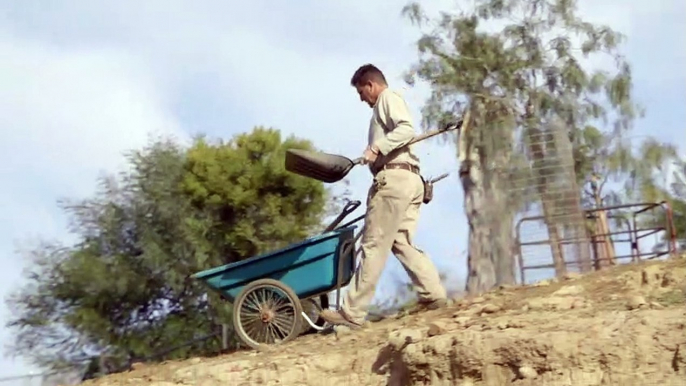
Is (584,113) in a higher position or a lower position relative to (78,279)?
higher

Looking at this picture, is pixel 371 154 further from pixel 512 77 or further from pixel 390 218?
pixel 512 77

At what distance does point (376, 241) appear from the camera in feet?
Answer: 26.3

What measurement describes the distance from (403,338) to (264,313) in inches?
82.8

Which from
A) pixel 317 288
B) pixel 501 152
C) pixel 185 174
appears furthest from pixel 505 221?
pixel 185 174

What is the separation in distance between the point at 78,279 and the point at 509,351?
17.0 metres

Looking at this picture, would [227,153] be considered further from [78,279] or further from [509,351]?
[509,351]

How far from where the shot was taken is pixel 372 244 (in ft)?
26.3

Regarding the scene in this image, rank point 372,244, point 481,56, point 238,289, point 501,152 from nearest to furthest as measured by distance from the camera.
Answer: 1. point 372,244
2. point 238,289
3. point 501,152
4. point 481,56

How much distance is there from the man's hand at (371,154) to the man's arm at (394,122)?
0.03 m

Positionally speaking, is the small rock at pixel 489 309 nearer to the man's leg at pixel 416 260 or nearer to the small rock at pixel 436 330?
the small rock at pixel 436 330

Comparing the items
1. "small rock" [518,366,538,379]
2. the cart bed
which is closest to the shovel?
the cart bed

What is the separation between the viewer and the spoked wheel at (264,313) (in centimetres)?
838

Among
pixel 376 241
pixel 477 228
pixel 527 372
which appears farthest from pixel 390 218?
pixel 477 228

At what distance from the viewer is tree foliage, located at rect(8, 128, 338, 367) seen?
2117 cm
